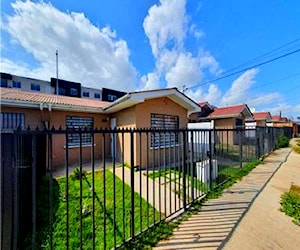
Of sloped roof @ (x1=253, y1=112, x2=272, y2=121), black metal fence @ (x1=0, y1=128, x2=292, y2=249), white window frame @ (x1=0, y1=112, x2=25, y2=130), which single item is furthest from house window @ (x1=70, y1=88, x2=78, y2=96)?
sloped roof @ (x1=253, y1=112, x2=272, y2=121)

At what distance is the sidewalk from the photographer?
3.35 metres

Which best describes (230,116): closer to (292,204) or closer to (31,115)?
(292,204)

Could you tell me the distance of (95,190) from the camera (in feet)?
23.1

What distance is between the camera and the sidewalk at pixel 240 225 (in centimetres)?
335

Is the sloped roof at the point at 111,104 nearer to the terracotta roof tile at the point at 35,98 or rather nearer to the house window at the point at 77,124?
the terracotta roof tile at the point at 35,98

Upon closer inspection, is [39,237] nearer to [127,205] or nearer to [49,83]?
[127,205]

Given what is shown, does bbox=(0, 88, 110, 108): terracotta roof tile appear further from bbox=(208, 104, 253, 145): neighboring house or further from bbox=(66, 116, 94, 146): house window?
bbox=(208, 104, 253, 145): neighboring house

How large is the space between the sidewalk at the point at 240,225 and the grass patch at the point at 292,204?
14 centimetres

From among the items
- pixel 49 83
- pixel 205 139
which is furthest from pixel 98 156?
pixel 49 83

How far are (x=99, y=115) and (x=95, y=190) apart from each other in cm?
686

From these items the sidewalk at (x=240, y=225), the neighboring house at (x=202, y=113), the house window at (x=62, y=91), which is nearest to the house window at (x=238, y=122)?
the neighboring house at (x=202, y=113)

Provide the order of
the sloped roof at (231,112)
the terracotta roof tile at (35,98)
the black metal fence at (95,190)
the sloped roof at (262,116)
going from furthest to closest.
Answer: the sloped roof at (262,116)
the sloped roof at (231,112)
the terracotta roof tile at (35,98)
the black metal fence at (95,190)

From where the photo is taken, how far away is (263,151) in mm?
12547

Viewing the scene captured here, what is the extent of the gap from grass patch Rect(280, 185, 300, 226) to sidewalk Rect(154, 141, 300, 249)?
14cm
